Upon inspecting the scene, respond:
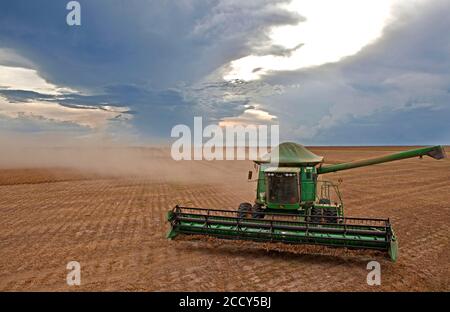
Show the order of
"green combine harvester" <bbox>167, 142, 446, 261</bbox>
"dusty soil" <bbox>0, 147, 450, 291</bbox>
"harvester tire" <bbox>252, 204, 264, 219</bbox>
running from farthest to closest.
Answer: "harvester tire" <bbox>252, 204, 264, 219</bbox> → "green combine harvester" <bbox>167, 142, 446, 261</bbox> → "dusty soil" <bbox>0, 147, 450, 291</bbox>

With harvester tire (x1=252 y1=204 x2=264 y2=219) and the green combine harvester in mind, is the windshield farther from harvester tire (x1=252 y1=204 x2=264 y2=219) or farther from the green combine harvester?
harvester tire (x1=252 y1=204 x2=264 y2=219)

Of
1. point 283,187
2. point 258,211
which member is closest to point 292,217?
point 283,187

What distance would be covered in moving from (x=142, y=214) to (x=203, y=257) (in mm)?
5885

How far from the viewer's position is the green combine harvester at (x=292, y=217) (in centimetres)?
738

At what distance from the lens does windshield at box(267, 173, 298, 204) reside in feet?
30.5

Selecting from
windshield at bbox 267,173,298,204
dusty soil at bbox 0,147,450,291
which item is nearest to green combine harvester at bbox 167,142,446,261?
windshield at bbox 267,173,298,204

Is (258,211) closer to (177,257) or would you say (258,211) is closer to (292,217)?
(292,217)

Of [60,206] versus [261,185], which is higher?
[261,185]

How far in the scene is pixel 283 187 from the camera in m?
9.34

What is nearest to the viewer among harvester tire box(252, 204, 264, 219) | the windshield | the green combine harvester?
the green combine harvester

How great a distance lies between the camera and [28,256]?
8.27 m

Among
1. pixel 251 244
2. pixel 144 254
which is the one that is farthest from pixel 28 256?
pixel 251 244
